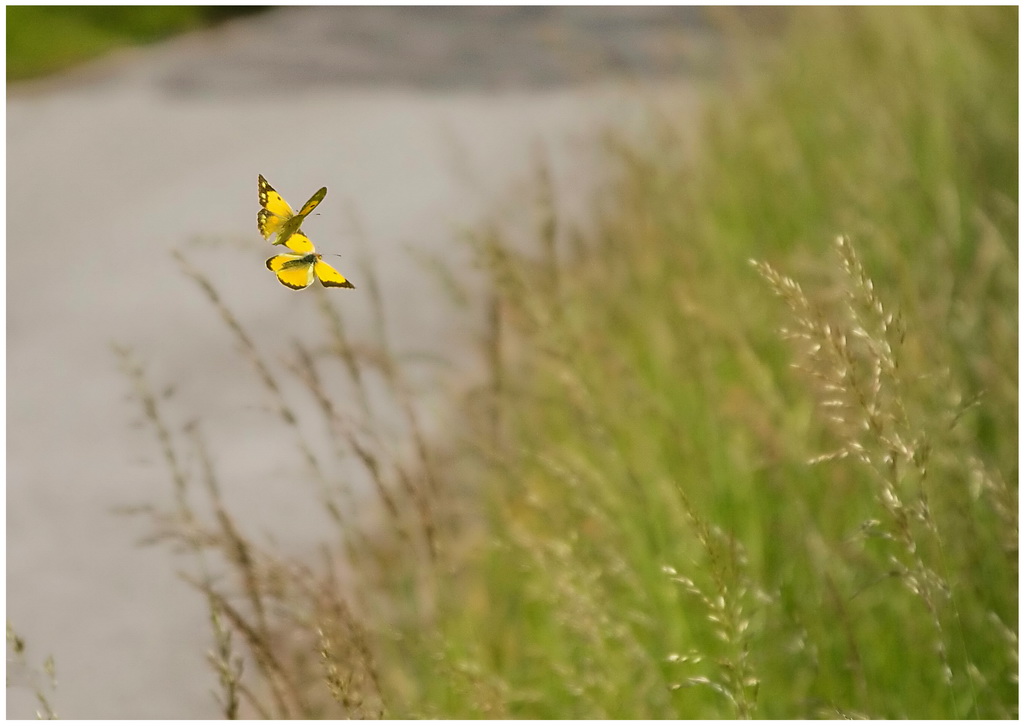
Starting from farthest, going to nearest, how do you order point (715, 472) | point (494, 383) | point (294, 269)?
1. point (715, 472)
2. point (494, 383)
3. point (294, 269)

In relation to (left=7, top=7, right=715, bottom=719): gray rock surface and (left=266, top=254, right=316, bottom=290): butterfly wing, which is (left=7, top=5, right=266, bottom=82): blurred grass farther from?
(left=266, top=254, right=316, bottom=290): butterfly wing

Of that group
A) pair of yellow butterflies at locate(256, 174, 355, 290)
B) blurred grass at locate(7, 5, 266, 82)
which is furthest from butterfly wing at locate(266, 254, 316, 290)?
blurred grass at locate(7, 5, 266, 82)

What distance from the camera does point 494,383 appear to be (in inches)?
46.3

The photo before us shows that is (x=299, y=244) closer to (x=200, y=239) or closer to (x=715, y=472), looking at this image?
(x=200, y=239)

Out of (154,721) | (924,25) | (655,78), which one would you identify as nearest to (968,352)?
(924,25)

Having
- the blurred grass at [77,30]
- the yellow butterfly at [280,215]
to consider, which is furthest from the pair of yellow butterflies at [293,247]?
the blurred grass at [77,30]

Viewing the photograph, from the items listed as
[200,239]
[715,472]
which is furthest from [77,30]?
[715,472]

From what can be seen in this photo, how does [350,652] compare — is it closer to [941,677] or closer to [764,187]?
[941,677]

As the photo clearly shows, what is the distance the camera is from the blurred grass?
1392mm

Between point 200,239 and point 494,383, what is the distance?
0.43 m

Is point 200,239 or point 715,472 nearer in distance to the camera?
point 200,239

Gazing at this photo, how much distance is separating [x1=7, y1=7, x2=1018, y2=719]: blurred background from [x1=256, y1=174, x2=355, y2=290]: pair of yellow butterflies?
6cm

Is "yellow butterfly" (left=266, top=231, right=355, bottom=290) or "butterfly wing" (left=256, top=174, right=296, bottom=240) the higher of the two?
"butterfly wing" (left=256, top=174, right=296, bottom=240)

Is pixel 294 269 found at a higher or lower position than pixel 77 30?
lower
